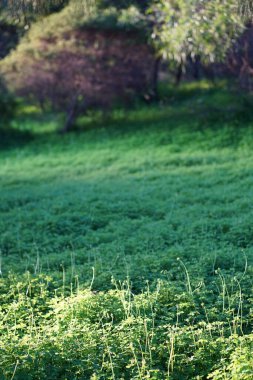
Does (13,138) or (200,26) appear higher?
(200,26)

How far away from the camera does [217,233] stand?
773cm

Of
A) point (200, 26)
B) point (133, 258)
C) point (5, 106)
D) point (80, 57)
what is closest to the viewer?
point (133, 258)

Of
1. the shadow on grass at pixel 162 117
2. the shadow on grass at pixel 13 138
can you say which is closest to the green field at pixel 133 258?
the shadow on grass at pixel 162 117

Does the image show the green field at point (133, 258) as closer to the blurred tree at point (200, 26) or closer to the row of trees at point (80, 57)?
the blurred tree at point (200, 26)

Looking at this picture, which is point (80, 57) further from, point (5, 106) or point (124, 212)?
point (124, 212)

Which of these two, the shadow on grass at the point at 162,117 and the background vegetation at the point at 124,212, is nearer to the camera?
the background vegetation at the point at 124,212

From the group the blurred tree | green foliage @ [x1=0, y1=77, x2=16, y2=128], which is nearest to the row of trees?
green foliage @ [x1=0, y1=77, x2=16, y2=128]

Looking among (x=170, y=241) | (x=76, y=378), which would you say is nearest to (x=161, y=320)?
(x=76, y=378)

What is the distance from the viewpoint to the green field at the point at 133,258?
4676 millimetres

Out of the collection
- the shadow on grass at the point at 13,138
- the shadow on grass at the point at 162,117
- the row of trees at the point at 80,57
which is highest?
the row of trees at the point at 80,57

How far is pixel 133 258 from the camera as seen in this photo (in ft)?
22.8

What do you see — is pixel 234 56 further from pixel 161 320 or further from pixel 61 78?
pixel 161 320

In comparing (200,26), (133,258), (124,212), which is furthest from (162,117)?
(133,258)

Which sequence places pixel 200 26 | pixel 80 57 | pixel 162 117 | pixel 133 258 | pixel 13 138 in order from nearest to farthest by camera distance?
pixel 133 258
pixel 200 26
pixel 80 57
pixel 162 117
pixel 13 138
